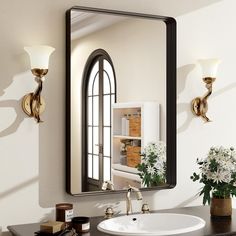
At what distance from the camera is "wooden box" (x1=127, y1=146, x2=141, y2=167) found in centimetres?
291

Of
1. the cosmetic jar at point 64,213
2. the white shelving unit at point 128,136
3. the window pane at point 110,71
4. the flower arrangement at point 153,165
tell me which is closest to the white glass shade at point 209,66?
the white shelving unit at point 128,136

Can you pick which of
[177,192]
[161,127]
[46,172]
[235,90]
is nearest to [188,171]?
[177,192]

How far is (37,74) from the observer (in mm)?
2604

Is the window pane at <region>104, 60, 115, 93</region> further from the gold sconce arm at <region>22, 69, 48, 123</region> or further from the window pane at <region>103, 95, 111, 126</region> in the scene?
the gold sconce arm at <region>22, 69, 48, 123</region>

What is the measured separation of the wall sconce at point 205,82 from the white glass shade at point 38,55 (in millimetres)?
1062

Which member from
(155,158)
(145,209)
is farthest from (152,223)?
(155,158)

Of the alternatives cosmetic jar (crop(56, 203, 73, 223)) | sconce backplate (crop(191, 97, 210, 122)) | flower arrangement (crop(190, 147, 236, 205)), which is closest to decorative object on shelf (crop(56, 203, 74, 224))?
cosmetic jar (crop(56, 203, 73, 223))

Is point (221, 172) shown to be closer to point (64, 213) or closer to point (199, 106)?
point (199, 106)

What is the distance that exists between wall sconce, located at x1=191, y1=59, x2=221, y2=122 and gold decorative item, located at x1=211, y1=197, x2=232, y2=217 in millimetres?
610

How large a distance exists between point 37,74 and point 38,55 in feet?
0.33

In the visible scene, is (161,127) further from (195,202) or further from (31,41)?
(31,41)

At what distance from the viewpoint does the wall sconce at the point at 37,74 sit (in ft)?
8.48

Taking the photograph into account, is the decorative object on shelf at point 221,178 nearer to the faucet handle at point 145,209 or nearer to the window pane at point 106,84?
the faucet handle at point 145,209

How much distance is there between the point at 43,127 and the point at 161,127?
763 mm
